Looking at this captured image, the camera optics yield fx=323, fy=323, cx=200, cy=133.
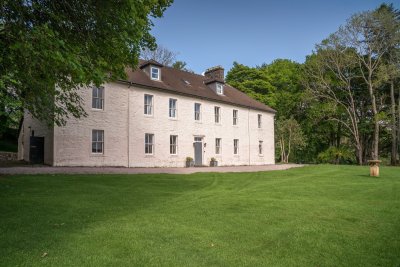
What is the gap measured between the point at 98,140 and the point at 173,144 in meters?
6.17

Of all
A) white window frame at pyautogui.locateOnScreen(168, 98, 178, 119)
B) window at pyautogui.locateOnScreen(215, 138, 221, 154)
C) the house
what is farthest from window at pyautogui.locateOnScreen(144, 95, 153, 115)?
window at pyautogui.locateOnScreen(215, 138, 221, 154)

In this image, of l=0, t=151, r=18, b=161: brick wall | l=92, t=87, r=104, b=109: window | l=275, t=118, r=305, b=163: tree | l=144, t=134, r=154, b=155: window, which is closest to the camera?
l=92, t=87, r=104, b=109: window

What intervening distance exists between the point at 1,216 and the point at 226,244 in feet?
16.2

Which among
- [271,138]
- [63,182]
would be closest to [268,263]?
[63,182]

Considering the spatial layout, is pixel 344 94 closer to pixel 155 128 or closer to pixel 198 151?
pixel 198 151

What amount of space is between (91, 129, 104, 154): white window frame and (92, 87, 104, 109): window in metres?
1.66

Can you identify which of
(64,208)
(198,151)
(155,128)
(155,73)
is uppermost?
(155,73)

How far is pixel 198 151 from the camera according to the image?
27.1m

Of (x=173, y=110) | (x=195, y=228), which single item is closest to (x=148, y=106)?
(x=173, y=110)

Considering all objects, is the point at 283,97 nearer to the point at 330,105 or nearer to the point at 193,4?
the point at 330,105

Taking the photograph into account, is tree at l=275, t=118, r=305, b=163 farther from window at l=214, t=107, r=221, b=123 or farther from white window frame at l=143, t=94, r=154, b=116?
white window frame at l=143, t=94, r=154, b=116

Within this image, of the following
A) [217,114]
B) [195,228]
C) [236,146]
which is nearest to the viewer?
[195,228]

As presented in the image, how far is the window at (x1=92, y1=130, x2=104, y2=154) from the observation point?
830 inches

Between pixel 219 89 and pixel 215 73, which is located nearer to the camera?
pixel 219 89
